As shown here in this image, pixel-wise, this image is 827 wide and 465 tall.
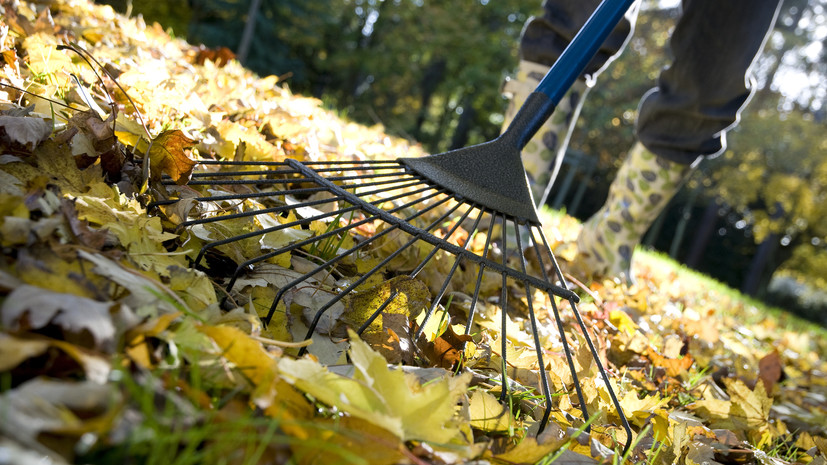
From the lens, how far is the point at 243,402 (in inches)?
24.2

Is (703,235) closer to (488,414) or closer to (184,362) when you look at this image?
(488,414)

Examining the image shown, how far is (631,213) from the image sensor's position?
2.41m

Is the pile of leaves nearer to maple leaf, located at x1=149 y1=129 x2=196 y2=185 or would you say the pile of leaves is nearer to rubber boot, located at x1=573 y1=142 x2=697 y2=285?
maple leaf, located at x1=149 y1=129 x2=196 y2=185

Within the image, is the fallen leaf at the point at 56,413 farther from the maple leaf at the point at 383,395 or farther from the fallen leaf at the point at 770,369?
the fallen leaf at the point at 770,369

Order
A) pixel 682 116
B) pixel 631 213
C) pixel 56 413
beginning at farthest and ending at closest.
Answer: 1. pixel 631 213
2. pixel 682 116
3. pixel 56 413

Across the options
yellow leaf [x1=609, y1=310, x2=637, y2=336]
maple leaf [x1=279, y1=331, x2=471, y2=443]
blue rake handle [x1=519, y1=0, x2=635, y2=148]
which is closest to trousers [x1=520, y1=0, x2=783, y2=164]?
blue rake handle [x1=519, y1=0, x2=635, y2=148]

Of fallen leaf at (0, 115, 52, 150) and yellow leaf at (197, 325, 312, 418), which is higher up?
fallen leaf at (0, 115, 52, 150)

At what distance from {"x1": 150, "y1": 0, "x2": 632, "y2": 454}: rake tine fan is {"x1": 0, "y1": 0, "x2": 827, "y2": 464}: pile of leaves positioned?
5cm

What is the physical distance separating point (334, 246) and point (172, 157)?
0.37 metres

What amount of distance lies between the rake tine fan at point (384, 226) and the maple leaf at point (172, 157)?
3 cm

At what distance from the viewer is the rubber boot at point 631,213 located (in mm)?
2344

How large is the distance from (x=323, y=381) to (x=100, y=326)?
9.0 inches

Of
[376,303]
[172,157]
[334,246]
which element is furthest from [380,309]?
[172,157]

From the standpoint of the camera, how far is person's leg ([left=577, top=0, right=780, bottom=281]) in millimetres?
2023
